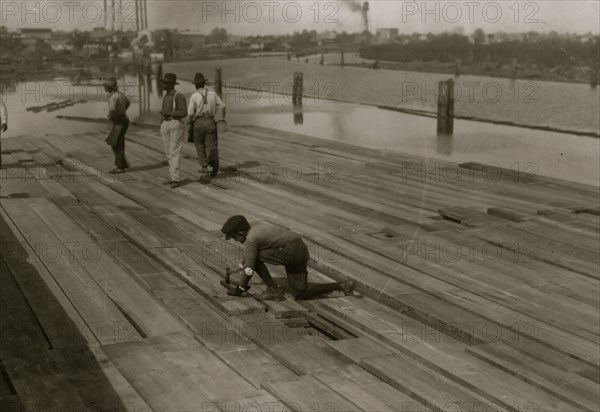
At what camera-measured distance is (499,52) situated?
7319cm

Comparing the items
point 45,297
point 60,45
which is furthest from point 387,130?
point 60,45

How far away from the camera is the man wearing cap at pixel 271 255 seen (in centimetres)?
623

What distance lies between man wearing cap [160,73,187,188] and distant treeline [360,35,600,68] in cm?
4614

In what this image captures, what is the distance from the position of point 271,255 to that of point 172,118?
5.07 meters

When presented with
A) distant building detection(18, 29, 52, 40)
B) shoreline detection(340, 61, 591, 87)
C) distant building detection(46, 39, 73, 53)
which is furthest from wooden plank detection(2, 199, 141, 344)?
distant building detection(18, 29, 52, 40)

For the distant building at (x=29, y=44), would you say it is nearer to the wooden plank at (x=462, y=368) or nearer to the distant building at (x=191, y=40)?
the distant building at (x=191, y=40)

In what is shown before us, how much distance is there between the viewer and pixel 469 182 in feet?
40.4

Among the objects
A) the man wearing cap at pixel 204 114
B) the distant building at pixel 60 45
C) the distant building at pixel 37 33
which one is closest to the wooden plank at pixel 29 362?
the man wearing cap at pixel 204 114

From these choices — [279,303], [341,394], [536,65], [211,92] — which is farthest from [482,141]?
[536,65]

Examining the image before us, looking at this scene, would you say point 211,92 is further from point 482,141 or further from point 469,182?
point 482,141

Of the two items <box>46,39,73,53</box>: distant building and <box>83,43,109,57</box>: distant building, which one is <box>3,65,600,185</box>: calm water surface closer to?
<box>83,43,109,57</box>: distant building

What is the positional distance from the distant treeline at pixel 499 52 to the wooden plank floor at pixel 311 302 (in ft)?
151

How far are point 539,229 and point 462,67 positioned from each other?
63.5 m

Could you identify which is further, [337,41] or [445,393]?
[337,41]
